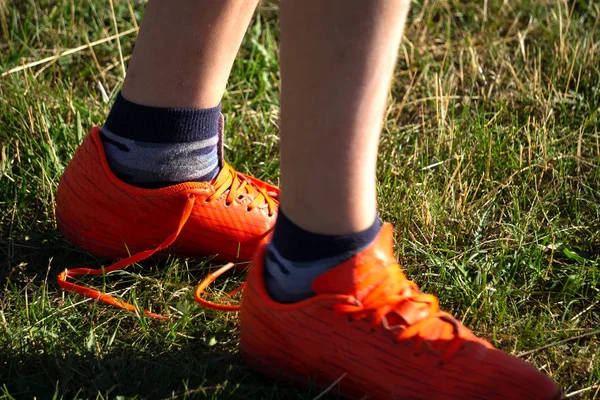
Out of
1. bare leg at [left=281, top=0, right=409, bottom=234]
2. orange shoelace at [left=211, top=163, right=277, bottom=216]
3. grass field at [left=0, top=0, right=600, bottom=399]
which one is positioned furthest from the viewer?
orange shoelace at [left=211, top=163, right=277, bottom=216]

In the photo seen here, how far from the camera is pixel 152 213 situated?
165cm

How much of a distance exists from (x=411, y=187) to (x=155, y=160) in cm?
61

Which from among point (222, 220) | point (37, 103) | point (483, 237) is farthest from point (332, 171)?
point (37, 103)

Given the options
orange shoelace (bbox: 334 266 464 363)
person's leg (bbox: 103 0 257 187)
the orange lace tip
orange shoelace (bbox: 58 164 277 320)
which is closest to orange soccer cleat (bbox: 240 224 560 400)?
orange shoelace (bbox: 334 266 464 363)

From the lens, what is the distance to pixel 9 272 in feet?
5.57

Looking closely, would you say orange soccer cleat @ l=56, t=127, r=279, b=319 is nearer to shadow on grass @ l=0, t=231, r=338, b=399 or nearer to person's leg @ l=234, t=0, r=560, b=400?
shadow on grass @ l=0, t=231, r=338, b=399

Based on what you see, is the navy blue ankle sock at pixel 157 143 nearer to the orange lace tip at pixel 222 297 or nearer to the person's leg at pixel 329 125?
the orange lace tip at pixel 222 297

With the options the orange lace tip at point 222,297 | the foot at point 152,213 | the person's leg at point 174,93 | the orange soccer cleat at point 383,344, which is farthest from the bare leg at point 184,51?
the orange soccer cleat at point 383,344

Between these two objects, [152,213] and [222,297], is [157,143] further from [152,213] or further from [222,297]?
[222,297]

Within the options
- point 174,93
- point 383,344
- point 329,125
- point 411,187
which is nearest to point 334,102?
point 329,125

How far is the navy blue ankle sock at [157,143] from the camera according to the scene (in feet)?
5.27

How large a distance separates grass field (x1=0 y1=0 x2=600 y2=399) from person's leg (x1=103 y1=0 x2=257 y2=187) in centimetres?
21

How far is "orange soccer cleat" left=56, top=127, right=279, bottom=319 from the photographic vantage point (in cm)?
164

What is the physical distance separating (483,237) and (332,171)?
0.68m
